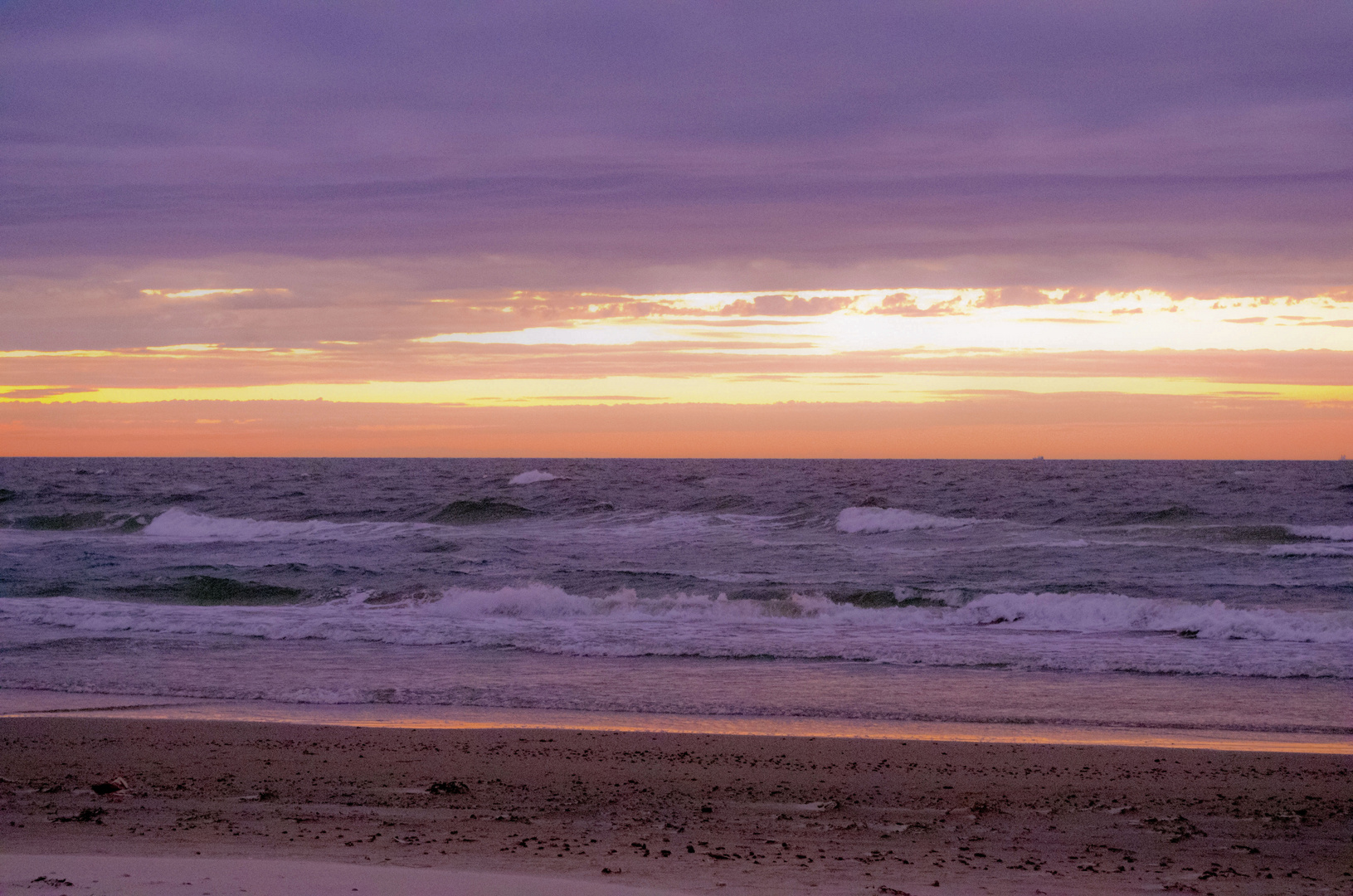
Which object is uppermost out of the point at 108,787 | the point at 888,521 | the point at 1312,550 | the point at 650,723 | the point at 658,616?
the point at 108,787

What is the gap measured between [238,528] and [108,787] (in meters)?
34.2

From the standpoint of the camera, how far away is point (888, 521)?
1448 inches

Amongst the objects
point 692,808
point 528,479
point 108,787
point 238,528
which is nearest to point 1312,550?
point 692,808

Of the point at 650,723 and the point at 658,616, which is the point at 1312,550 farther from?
the point at 650,723

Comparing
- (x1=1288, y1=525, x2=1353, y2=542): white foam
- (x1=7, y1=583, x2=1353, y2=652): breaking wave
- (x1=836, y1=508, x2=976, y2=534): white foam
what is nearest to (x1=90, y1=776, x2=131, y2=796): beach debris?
(x1=7, y1=583, x2=1353, y2=652): breaking wave

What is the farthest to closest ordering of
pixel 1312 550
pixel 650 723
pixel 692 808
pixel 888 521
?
pixel 888 521 → pixel 1312 550 → pixel 650 723 → pixel 692 808

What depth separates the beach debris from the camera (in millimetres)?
7398

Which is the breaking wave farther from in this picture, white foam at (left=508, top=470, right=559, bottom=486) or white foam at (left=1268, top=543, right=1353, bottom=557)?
white foam at (left=508, top=470, right=559, bottom=486)

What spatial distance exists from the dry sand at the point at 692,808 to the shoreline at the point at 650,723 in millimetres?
402

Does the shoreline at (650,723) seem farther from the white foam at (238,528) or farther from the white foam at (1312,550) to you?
the white foam at (238,528)

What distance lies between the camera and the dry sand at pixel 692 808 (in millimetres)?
5777

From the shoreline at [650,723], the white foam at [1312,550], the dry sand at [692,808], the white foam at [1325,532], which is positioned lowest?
the white foam at [1312,550]

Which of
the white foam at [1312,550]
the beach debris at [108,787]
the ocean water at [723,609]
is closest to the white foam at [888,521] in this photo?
the ocean water at [723,609]

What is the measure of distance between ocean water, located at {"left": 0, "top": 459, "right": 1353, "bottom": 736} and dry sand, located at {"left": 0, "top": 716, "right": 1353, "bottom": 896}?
1981 millimetres
